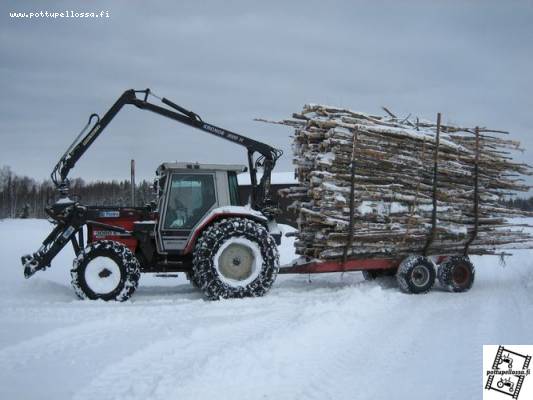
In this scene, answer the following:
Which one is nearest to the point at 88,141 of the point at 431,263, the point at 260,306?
the point at 260,306

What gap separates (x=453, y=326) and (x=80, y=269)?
5275mm

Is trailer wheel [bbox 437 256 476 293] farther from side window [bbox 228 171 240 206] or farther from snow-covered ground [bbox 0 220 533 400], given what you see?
side window [bbox 228 171 240 206]

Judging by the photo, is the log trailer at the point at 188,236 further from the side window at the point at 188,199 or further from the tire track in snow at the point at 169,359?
the tire track in snow at the point at 169,359

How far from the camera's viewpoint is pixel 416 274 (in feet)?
31.1

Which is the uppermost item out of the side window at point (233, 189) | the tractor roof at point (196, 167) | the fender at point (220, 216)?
the tractor roof at point (196, 167)

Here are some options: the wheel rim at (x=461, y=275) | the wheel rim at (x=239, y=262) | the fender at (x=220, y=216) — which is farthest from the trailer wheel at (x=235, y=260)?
the wheel rim at (x=461, y=275)

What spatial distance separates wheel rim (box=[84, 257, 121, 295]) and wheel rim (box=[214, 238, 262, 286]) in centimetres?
156

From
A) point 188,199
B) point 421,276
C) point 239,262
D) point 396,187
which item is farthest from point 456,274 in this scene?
point 188,199

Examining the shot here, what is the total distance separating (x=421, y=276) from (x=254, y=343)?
4978mm

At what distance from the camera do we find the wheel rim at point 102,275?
804 centimetres

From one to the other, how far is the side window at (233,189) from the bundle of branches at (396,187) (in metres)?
1.16

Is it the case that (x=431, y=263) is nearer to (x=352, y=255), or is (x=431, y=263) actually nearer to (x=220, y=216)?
(x=352, y=255)

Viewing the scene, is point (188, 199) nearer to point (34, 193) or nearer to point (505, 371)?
point (505, 371)

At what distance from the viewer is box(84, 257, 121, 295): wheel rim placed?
804cm
